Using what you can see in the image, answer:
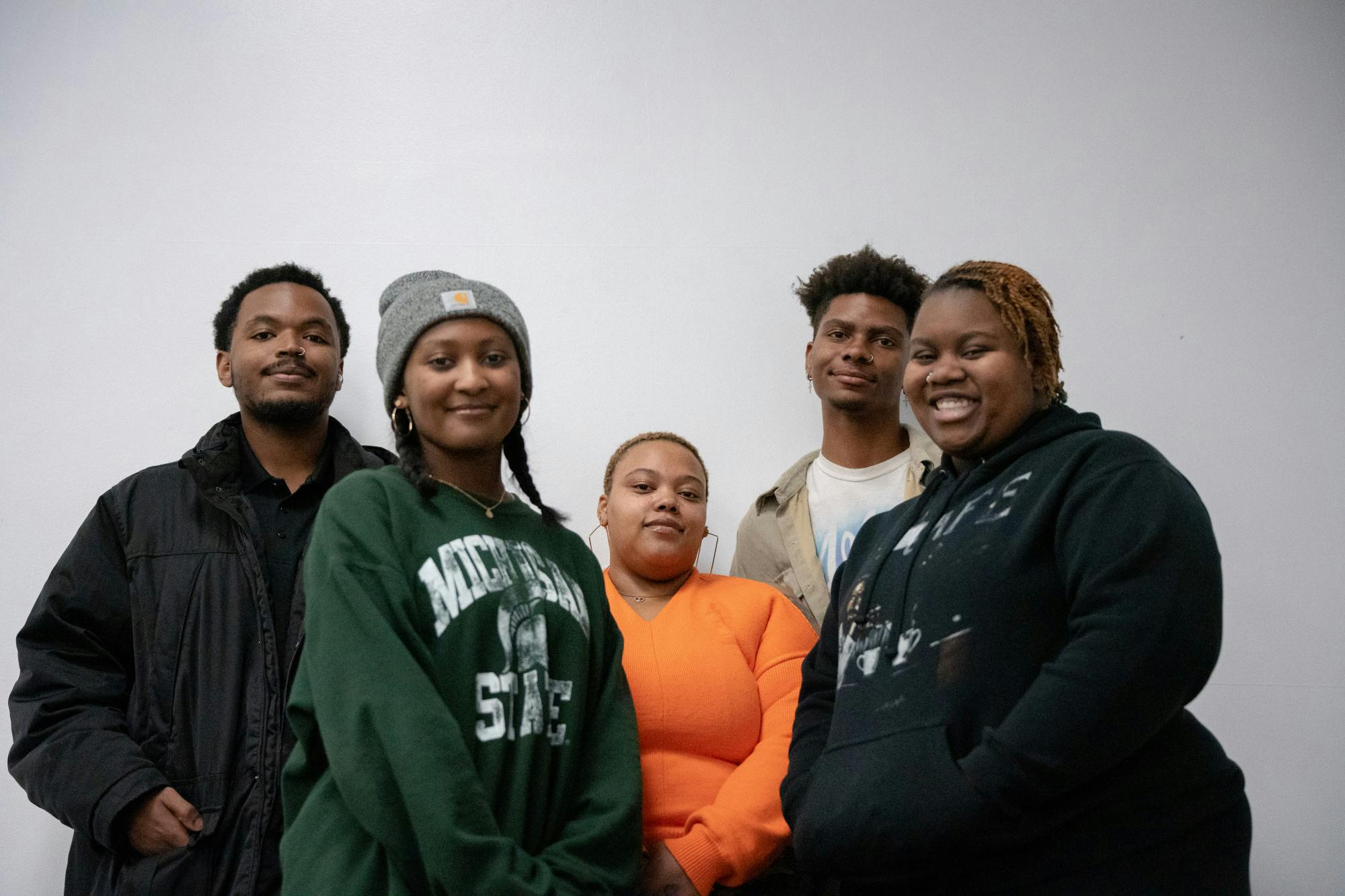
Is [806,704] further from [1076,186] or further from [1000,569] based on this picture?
[1076,186]

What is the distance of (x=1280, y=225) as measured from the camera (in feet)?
9.63

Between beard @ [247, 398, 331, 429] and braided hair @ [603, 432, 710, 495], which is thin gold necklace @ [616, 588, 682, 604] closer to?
braided hair @ [603, 432, 710, 495]

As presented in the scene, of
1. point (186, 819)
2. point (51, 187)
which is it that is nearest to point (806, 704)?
point (186, 819)

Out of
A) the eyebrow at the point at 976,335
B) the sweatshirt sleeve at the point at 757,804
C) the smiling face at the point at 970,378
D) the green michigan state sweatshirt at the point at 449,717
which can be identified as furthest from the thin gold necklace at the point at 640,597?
the eyebrow at the point at 976,335

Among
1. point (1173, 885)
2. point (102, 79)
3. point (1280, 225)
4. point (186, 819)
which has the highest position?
point (102, 79)

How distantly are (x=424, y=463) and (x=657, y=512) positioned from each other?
692mm

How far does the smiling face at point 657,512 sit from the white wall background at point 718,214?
47cm

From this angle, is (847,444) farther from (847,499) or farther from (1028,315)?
(1028,315)

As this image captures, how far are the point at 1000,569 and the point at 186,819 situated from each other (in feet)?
5.48

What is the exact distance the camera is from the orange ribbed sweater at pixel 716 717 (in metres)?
1.82

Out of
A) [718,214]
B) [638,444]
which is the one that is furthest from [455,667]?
[718,214]

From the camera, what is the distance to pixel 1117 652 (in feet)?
4.10

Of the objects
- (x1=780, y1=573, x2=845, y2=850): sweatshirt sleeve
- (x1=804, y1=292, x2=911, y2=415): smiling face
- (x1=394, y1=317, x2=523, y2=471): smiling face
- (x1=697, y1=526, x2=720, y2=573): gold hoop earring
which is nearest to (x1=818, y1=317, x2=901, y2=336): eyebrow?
(x1=804, y1=292, x2=911, y2=415): smiling face

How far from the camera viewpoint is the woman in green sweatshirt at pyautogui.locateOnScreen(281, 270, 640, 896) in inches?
52.6
